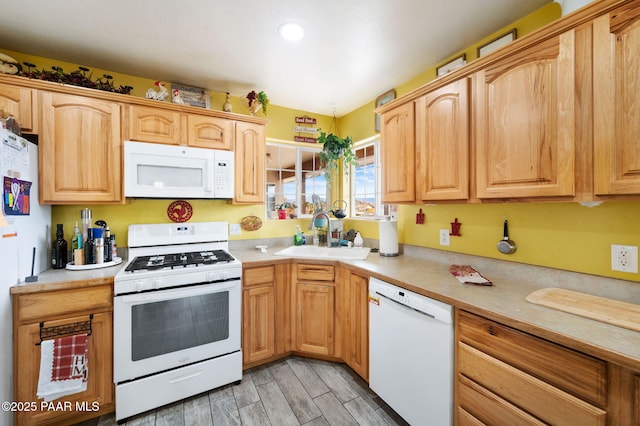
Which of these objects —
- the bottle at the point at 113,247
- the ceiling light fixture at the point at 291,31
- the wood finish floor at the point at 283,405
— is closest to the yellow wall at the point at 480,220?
the bottle at the point at 113,247

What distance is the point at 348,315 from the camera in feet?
6.90

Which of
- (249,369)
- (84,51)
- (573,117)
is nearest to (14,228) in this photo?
(84,51)

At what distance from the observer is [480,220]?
5.98 ft

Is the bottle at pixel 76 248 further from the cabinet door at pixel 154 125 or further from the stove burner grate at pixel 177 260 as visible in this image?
the cabinet door at pixel 154 125

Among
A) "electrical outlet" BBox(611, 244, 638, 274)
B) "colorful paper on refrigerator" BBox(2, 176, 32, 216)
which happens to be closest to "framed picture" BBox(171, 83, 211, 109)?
"colorful paper on refrigerator" BBox(2, 176, 32, 216)

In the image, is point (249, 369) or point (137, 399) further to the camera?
point (249, 369)

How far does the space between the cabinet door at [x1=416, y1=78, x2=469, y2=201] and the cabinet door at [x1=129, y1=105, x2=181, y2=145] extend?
1957 mm

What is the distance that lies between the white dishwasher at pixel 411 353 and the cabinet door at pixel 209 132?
1.77 m

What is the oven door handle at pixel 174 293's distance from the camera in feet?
5.49

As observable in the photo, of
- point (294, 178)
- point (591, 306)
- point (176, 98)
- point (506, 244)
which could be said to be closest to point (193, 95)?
point (176, 98)

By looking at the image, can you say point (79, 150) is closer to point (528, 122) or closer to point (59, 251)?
point (59, 251)

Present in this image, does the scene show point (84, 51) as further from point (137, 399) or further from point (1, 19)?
point (137, 399)

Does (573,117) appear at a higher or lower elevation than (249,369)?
higher

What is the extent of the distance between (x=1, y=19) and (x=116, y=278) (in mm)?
1757
